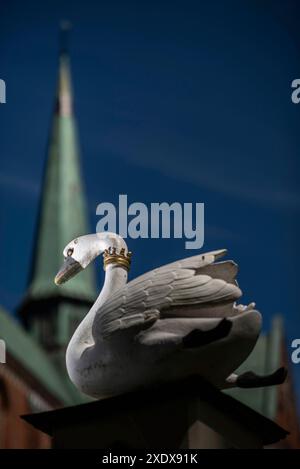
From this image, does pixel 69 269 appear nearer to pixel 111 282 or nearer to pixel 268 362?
pixel 111 282

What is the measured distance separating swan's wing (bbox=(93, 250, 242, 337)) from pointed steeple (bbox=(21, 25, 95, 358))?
34.4 meters

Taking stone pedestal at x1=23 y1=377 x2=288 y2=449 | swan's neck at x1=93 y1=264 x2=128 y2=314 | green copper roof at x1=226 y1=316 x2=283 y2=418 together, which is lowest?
stone pedestal at x1=23 y1=377 x2=288 y2=449

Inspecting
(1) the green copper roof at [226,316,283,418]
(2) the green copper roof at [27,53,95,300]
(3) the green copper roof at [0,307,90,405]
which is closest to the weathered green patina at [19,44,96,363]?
(2) the green copper roof at [27,53,95,300]

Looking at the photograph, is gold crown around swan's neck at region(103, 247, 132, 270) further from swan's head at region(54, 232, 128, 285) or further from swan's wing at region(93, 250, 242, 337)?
swan's wing at region(93, 250, 242, 337)

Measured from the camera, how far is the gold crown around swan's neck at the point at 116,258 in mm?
7824

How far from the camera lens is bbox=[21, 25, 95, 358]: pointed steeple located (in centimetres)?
4172

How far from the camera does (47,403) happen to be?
35.9 m

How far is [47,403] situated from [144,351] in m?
29.7

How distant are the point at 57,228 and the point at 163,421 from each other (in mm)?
35297

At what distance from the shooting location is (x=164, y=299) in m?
7.00
